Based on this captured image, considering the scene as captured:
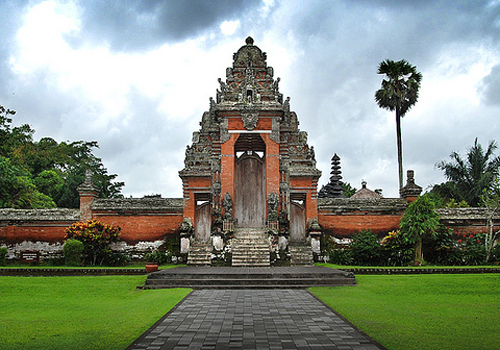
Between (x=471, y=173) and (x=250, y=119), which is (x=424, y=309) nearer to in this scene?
(x=250, y=119)

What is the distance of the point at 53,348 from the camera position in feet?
16.5

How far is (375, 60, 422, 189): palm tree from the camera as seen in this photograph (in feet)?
77.0

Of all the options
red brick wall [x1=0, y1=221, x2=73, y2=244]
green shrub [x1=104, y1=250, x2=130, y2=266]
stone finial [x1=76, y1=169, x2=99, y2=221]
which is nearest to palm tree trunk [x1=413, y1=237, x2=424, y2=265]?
→ green shrub [x1=104, y1=250, x2=130, y2=266]

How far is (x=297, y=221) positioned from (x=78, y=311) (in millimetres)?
10391

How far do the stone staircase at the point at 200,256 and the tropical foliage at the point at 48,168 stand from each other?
10.7 m

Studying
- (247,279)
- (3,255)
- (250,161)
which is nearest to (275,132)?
(250,161)

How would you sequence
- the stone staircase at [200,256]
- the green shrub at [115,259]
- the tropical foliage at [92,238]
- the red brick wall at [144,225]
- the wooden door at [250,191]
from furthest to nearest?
the wooden door at [250,191], the red brick wall at [144,225], the green shrub at [115,259], the tropical foliage at [92,238], the stone staircase at [200,256]

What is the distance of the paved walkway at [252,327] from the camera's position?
521 cm

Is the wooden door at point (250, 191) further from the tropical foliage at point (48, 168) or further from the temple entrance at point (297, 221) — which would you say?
the tropical foliage at point (48, 168)

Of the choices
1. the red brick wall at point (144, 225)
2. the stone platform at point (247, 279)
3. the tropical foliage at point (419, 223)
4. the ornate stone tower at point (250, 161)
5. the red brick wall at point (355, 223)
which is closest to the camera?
the stone platform at point (247, 279)

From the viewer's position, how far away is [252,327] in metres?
6.13

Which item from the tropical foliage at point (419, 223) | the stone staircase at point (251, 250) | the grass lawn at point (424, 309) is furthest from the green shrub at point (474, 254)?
the stone staircase at point (251, 250)

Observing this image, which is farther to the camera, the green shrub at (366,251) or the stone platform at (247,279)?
the green shrub at (366,251)

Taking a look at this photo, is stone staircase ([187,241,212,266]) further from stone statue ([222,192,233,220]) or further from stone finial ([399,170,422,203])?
stone finial ([399,170,422,203])
